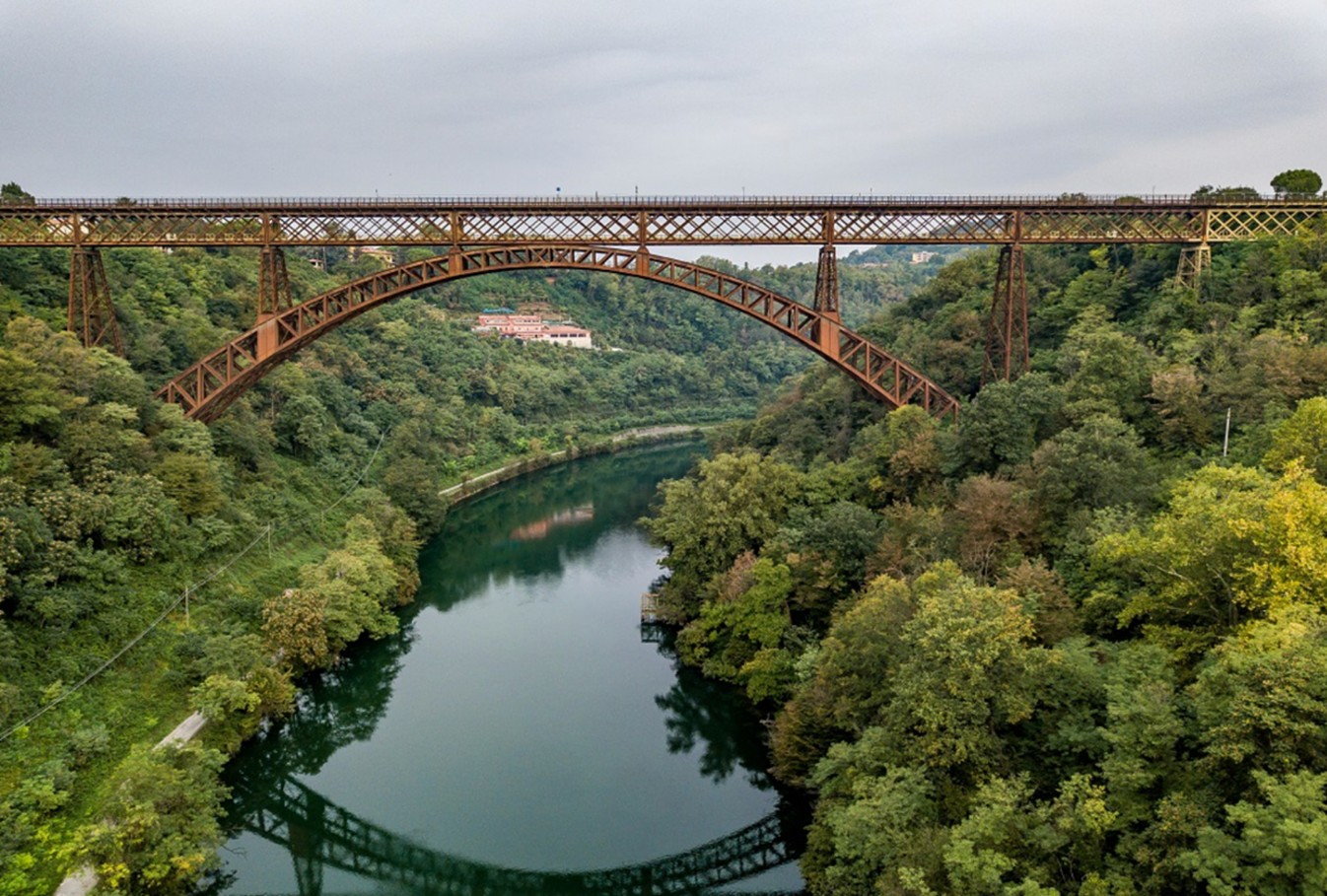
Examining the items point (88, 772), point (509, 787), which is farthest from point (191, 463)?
point (509, 787)

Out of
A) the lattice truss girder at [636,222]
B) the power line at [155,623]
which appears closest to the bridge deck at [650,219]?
the lattice truss girder at [636,222]

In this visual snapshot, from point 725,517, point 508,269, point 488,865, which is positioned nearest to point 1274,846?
point 488,865

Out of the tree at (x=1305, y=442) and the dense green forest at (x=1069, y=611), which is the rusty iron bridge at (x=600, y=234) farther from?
the tree at (x=1305, y=442)

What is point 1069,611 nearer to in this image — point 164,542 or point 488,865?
point 488,865

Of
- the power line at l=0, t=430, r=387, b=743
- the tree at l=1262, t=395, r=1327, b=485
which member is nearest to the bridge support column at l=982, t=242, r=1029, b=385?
the tree at l=1262, t=395, r=1327, b=485

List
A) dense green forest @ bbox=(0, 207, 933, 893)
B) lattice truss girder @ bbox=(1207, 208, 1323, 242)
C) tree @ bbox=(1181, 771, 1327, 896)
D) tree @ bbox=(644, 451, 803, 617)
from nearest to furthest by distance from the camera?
tree @ bbox=(1181, 771, 1327, 896)
dense green forest @ bbox=(0, 207, 933, 893)
tree @ bbox=(644, 451, 803, 617)
lattice truss girder @ bbox=(1207, 208, 1323, 242)

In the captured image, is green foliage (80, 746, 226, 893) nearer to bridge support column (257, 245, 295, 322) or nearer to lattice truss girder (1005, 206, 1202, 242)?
bridge support column (257, 245, 295, 322)
